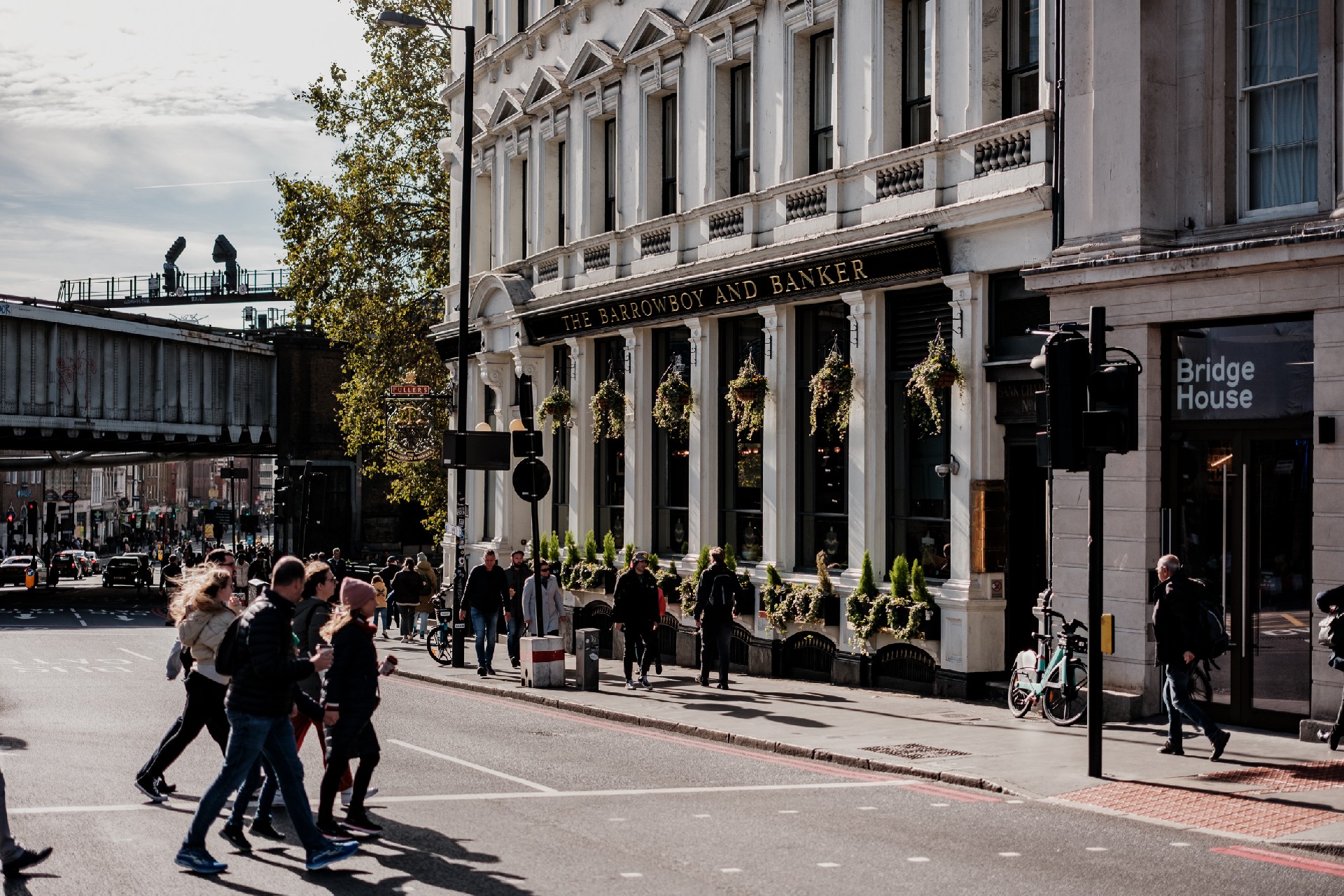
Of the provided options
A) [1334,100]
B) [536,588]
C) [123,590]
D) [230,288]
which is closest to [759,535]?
[536,588]

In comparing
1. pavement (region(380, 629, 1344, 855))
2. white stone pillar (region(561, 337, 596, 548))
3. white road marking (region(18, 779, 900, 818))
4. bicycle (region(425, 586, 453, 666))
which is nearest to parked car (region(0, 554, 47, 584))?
bicycle (region(425, 586, 453, 666))

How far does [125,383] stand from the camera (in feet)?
157

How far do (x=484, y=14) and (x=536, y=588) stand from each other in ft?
52.6

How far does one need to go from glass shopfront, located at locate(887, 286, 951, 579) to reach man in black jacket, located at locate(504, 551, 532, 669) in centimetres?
743

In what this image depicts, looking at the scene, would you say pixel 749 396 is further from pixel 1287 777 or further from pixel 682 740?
pixel 1287 777

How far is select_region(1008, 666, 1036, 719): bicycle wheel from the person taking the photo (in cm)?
1636

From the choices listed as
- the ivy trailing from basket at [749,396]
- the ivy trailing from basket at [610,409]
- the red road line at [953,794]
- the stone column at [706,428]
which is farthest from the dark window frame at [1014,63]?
the ivy trailing from basket at [610,409]

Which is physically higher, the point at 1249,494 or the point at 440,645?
the point at 1249,494

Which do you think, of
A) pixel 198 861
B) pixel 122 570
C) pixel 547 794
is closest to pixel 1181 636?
pixel 547 794

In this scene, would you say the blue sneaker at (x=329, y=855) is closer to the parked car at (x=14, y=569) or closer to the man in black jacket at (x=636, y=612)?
the man in black jacket at (x=636, y=612)

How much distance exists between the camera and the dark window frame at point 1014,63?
59.0 feet

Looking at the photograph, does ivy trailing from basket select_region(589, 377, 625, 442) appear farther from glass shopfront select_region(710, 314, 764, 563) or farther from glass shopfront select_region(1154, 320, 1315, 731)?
glass shopfront select_region(1154, 320, 1315, 731)

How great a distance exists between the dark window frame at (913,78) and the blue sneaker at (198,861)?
44.6 feet

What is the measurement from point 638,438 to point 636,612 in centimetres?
579
